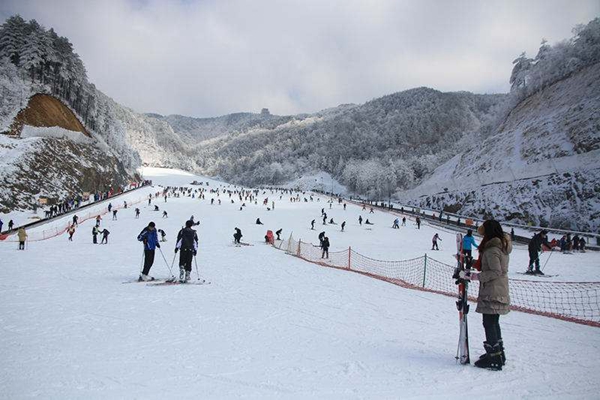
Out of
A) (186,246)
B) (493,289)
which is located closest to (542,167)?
(186,246)

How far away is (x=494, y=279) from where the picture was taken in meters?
4.25

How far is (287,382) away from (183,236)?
254 inches

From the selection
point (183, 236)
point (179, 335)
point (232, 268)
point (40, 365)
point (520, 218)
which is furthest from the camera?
point (520, 218)

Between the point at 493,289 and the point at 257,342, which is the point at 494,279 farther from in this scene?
the point at 257,342

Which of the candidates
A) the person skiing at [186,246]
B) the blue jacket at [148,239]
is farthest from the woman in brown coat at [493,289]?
the blue jacket at [148,239]

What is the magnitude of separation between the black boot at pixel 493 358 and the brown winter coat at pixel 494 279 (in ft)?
Answer: 1.41

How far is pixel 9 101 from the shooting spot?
45969 mm

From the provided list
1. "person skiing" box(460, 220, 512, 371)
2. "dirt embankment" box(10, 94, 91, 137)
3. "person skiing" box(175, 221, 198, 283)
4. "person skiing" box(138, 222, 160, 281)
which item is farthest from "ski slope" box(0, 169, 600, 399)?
"dirt embankment" box(10, 94, 91, 137)

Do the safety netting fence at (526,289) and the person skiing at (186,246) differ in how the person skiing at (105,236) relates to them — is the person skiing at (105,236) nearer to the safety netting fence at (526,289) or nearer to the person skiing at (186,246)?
the safety netting fence at (526,289)

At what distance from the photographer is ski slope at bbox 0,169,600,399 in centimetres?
379

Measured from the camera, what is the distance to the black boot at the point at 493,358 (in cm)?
424

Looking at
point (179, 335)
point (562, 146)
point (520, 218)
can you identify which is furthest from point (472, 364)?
point (562, 146)

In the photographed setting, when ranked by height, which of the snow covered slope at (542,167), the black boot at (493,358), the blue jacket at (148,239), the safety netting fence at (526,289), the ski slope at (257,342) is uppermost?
the snow covered slope at (542,167)

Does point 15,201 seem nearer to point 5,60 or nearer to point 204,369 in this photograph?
point 5,60
